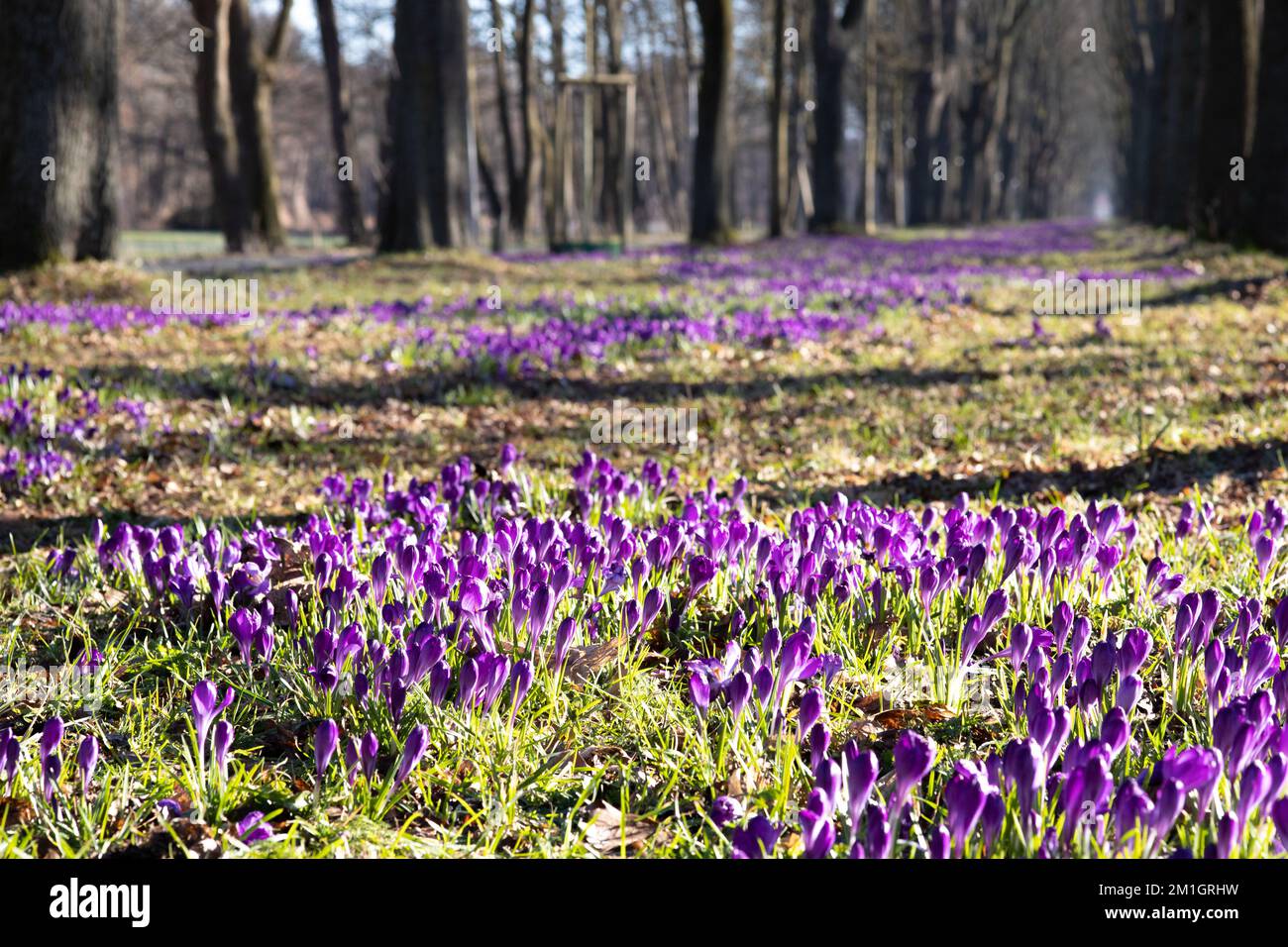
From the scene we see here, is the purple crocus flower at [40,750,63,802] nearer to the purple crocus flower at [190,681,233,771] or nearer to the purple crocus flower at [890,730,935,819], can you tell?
the purple crocus flower at [190,681,233,771]

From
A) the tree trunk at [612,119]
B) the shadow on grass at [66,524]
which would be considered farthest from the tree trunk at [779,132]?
the shadow on grass at [66,524]

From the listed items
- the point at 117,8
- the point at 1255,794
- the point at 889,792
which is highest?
the point at 117,8

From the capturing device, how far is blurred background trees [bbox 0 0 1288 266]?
39.4 feet

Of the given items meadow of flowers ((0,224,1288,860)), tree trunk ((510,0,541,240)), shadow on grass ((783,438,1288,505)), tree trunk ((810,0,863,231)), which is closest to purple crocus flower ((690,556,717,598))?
meadow of flowers ((0,224,1288,860))

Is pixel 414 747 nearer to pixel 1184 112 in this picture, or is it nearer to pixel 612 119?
pixel 1184 112

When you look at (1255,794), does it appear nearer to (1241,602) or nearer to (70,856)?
(1241,602)

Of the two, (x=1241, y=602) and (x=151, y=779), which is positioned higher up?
(x=1241, y=602)

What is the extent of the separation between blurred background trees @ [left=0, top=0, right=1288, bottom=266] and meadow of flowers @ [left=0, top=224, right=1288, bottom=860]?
27.7 feet

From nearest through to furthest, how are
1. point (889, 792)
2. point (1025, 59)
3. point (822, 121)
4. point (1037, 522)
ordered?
1. point (889, 792)
2. point (1037, 522)
3. point (822, 121)
4. point (1025, 59)

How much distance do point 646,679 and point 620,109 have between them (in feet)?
108

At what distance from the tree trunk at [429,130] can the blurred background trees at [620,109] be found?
37mm

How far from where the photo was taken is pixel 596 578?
10.9ft

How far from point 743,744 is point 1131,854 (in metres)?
0.79

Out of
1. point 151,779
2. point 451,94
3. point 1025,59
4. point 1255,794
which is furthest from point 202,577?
point 1025,59
